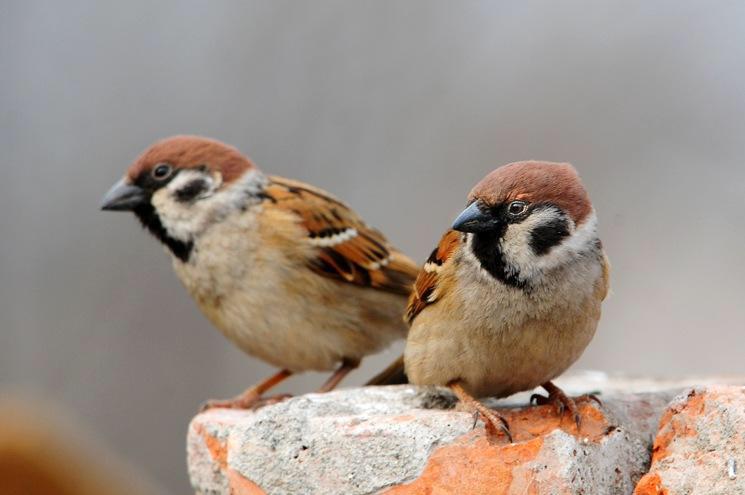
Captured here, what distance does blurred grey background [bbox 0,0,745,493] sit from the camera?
7793mm

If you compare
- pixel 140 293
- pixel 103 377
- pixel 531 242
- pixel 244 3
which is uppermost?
pixel 244 3

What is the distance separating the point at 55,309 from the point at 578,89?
151 inches

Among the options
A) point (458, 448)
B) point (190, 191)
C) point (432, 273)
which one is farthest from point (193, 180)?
point (458, 448)

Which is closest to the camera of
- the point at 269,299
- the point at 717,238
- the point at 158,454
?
the point at 269,299

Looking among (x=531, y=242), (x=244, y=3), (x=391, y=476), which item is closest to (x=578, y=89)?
(x=244, y=3)

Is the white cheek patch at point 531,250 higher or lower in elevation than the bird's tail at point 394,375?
higher

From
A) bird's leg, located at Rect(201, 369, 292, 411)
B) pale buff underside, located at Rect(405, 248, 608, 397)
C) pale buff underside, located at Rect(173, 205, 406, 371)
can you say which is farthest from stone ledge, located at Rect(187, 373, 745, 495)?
pale buff underside, located at Rect(173, 205, 406, 371)

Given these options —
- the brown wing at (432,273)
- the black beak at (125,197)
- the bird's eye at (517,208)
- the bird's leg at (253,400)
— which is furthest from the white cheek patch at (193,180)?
the bird's eye at (517,208)

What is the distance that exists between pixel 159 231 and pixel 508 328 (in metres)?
1.85

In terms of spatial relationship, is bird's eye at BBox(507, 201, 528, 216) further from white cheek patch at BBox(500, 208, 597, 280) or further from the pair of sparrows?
the pair of sparrows

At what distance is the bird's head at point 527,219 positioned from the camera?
3146 mm

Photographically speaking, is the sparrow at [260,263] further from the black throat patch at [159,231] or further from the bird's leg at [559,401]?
the bird's leg at [559,401]

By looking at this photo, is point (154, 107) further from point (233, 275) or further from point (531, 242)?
point (531, 242)

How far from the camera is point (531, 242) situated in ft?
10.4
